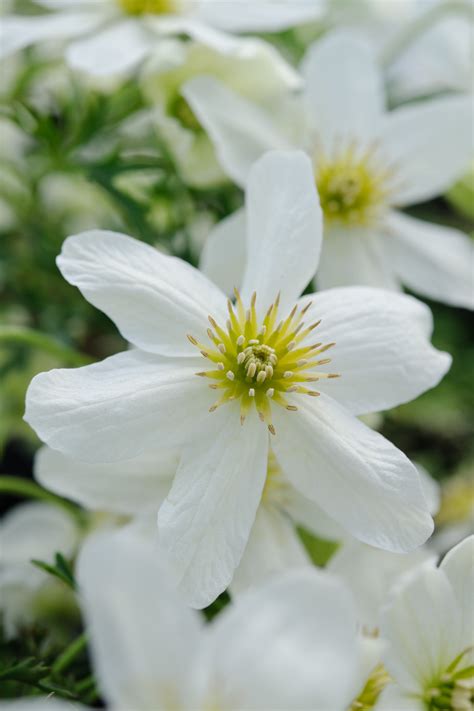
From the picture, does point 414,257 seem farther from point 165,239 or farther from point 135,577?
point 135,577

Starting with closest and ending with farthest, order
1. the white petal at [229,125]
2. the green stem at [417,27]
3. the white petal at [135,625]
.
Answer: the white petal at [135,625]
the white petal at [229,125]
the green stem at [417,27]

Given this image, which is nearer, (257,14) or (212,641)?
(212,641)

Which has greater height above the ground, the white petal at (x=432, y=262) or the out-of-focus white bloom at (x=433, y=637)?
the white petal at (x=432, y=262)

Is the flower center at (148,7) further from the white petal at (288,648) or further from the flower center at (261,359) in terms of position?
the white petal at (288,648)

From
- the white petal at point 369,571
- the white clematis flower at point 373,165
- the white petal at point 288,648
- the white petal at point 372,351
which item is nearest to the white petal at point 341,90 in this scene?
the white clematis flower at point 373,165

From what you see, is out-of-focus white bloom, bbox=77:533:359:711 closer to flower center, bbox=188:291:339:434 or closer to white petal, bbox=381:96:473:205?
flower center, bbox=188:291:339:434

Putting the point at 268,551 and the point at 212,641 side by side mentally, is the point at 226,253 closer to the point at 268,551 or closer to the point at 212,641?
the point at 268,551

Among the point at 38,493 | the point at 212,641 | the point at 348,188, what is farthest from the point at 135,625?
the point at 348,188
